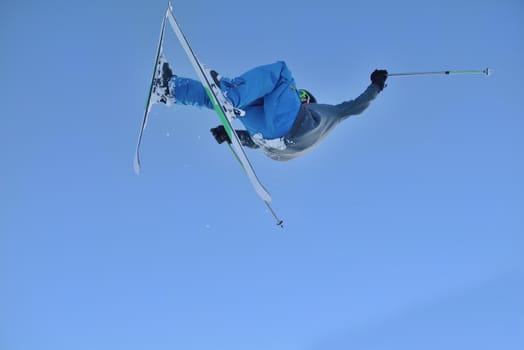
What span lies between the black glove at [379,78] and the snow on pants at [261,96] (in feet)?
4.25

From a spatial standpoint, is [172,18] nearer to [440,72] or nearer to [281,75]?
[281,75]

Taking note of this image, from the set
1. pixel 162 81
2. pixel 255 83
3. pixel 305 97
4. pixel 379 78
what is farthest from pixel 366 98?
pixel 162 81

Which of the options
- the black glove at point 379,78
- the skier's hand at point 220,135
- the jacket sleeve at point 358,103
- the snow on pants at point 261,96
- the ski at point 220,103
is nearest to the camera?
the ski at point 220,103

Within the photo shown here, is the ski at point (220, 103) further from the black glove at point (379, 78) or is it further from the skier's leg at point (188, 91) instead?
the black glove at point (379, 78)

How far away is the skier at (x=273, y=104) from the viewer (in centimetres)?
464

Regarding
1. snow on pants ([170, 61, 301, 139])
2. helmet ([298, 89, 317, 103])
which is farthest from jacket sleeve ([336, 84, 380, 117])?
snow on pants ([170, 61, 301, 139])

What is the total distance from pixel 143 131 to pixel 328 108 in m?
2.51

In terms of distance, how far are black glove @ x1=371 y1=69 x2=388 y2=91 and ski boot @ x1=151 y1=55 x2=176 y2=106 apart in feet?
9.10

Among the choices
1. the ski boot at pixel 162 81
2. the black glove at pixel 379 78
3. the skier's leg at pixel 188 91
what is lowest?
the black glove at pixel 379 78

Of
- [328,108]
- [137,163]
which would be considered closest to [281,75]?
[328,108]

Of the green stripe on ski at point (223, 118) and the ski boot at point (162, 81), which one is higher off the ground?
the ski boot at point (162, 81)

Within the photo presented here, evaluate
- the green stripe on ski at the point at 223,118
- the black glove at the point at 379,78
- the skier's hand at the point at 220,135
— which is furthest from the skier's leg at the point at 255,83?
the black glove at the point at 379,78

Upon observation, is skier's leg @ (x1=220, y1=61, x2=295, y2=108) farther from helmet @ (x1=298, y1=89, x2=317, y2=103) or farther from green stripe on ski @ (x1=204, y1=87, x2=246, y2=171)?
helmet @ (x1=298, y1=89, x2=317, y2=103)

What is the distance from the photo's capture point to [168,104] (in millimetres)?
4770
